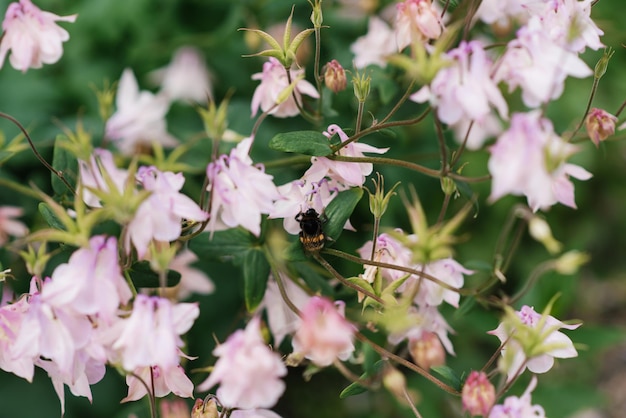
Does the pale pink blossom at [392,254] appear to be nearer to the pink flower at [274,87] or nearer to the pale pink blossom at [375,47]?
the pink flower at [274,87]

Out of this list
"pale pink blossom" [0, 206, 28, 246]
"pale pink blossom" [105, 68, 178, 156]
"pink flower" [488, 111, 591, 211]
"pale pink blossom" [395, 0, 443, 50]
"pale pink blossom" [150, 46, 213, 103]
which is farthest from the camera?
Result: "pale pink blossom" [150, 46, 213, 103]

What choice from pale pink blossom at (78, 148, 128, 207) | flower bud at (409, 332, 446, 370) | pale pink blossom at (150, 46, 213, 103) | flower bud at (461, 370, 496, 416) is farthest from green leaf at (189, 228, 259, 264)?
pale pink blossom at (150, 46, 213, 103)

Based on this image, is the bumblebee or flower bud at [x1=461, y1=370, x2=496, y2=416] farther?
the bumblebee

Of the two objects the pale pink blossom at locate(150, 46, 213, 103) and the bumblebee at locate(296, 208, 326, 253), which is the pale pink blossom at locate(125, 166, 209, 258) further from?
the pale pink blossom at locate(150, 46, 213, 103)

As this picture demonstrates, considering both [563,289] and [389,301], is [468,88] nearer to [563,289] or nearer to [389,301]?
[389,301]

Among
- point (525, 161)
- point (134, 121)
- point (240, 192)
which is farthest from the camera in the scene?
point (134, 121)

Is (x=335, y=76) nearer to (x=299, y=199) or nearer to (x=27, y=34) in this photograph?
(x=299, y=199)

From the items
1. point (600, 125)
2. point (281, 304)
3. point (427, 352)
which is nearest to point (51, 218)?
point (281, 304)
